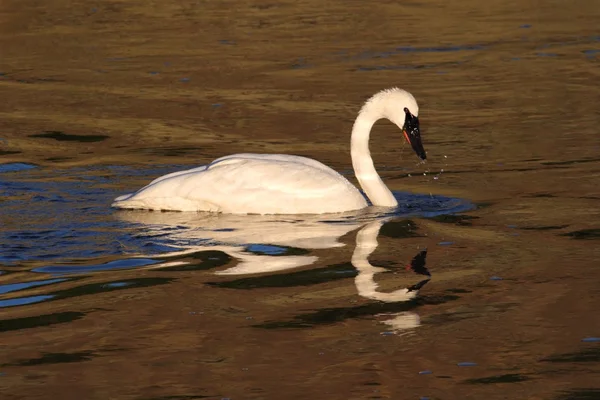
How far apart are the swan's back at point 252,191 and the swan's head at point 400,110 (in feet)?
3.22

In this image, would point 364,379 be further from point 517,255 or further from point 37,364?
point 517,255

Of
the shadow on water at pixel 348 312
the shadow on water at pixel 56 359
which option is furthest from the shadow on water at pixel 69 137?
the shadow on water at pixel 56 359

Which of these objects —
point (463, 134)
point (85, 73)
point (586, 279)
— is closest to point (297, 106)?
point (463, 134)

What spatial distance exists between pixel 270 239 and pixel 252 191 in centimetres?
101

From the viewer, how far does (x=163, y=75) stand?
68.0ft

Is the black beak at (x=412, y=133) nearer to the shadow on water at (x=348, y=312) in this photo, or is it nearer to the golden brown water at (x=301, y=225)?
the golden brown water at (x=301, y=225)

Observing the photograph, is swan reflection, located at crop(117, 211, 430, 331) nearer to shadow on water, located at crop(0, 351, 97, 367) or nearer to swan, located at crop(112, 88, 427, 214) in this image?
swan, located at crop(112, 88, 427, 214)

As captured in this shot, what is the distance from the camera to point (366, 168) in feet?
41.0

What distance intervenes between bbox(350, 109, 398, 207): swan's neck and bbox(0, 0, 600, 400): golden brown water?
1.37 ft

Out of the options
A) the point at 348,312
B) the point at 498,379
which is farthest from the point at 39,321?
the point at 498,379

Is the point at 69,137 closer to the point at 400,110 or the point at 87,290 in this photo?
the point at 400,110

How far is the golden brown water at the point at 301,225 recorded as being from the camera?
7.64m

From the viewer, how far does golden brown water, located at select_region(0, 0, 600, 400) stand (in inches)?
301

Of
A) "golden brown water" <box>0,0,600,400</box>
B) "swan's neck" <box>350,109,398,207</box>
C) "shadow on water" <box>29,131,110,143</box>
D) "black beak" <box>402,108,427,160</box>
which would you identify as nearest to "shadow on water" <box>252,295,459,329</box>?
"golden brown water" <box>0,0,600,400</box>
